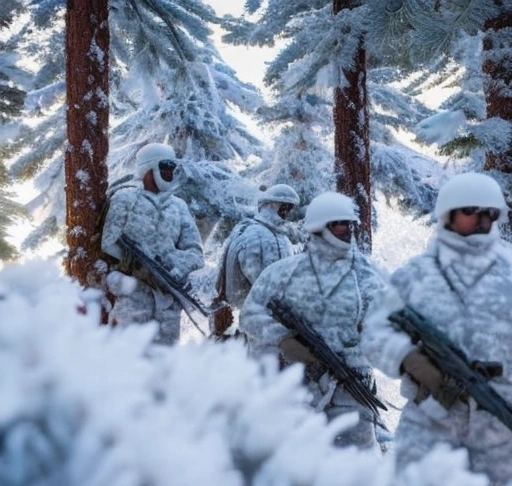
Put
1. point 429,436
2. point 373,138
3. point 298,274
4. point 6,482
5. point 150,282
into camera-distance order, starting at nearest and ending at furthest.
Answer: point 6,482 < point 429,436 < point 298,274 < point 150,282 < point 373,138

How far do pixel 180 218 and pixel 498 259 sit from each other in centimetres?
437

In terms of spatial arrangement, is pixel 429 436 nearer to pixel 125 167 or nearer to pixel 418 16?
pixel 418 16

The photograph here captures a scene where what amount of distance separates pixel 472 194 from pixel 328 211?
5.45 ft

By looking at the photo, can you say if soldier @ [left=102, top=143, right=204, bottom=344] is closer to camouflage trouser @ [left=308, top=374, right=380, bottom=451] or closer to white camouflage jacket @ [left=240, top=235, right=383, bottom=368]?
white camouflage jacket @ [left=240, top=235, right=383, bottom=368]

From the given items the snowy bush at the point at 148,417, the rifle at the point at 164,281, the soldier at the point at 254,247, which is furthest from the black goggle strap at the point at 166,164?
the snowy bush at the point at 148,417

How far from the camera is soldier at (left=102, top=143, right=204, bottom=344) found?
7.77m

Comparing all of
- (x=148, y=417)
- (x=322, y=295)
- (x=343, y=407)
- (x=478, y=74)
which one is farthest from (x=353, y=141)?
(x=148, y=417)

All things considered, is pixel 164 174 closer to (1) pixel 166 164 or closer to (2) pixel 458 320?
(1) pixel 166 164

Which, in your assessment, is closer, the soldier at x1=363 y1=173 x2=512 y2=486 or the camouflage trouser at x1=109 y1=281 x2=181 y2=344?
the soldier at x1=363 y1=173 x2=512 y2=486

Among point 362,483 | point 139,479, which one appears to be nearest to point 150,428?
point 139,479

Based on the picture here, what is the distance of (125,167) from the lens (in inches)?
608

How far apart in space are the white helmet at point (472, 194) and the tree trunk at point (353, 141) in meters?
6.49

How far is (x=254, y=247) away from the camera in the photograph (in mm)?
8516

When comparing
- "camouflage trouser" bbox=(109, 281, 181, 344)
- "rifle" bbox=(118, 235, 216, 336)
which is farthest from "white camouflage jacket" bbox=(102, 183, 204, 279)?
"camouflage trouser" bbox=(109, 281, 181, 344)
